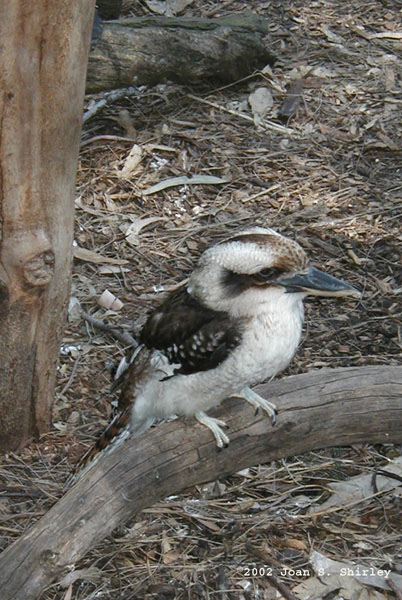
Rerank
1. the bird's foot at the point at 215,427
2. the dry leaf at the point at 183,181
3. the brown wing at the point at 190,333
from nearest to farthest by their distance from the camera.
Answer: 1. the brown wing at the point at 190,333
2. the bird's foot at the point at 215,427
3. the dry leaf at the point at 183,181

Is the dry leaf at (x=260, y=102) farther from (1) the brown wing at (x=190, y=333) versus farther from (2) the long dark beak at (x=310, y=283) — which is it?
(2) the long dark beak at (x=310, y=283)

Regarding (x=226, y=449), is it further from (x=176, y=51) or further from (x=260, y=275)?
(x=176, y=51)

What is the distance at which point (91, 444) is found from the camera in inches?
162

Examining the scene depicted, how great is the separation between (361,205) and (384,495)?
7.42 feet

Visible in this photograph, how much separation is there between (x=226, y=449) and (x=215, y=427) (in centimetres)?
10

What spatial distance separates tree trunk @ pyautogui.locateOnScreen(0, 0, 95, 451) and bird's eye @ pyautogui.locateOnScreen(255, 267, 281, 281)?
0.80 m

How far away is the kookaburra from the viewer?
325 cm

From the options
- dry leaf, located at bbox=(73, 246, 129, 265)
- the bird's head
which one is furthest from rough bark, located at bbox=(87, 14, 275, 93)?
the bird's head

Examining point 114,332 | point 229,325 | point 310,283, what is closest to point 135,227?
point 114,332

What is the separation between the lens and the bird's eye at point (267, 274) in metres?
3.24

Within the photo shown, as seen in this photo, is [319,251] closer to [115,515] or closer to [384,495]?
[384,495]

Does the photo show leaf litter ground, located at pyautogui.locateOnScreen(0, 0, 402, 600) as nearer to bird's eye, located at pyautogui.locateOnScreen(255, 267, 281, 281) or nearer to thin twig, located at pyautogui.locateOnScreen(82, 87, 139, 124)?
thin twig, located at pyautogui.locateOnScreen(82, 87, 139, 124)

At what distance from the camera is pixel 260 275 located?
3250mm

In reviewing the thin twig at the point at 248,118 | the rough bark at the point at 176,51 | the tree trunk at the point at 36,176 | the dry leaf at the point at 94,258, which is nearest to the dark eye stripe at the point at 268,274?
the tree trunk at the point at 36,176
